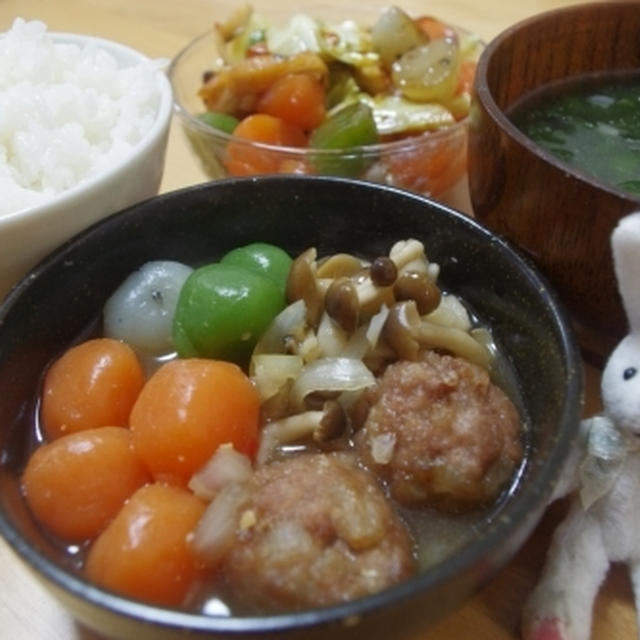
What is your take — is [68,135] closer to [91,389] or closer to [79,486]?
[91,389]

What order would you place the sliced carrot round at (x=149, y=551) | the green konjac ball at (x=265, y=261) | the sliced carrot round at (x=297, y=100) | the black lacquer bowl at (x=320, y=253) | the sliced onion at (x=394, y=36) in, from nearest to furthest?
the black lacquer bowl at (x=320, y=253) < the sliced carrot round at (x=149, y=551) < the green konjac ball at (x=265, y=261) < the sliced carrot round at (x=297, y=100) < the sliced onion at (x=394, y=36)

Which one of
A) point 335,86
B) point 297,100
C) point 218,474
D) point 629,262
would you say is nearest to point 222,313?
point 218,474

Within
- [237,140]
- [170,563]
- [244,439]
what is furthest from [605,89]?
[170,563]

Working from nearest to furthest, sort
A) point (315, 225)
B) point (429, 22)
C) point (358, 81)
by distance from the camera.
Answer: point (315, 225)
point (358, 81)
point (429, 22)

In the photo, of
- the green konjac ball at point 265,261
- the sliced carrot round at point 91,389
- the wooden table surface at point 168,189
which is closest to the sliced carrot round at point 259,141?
the wooden table surface at point 168,189

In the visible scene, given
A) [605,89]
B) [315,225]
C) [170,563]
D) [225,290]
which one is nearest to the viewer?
[170,563]

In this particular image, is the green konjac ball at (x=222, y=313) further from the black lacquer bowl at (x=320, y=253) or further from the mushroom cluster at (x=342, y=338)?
the black lacquer bowl at (x=320, y=253)

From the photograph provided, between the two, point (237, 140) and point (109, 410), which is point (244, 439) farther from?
point (237, 140)
